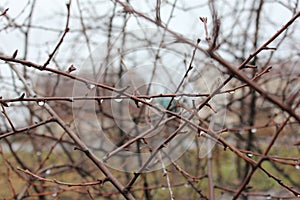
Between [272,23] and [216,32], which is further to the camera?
[272,23]

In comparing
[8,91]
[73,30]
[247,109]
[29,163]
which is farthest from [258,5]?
[29,163]

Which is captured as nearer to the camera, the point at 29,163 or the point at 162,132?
the point at 162,132

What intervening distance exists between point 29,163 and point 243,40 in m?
1.49

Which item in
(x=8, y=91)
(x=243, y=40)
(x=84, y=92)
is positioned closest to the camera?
(x=84, y=92)

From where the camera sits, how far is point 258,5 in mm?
2182

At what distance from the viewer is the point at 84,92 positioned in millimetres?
822

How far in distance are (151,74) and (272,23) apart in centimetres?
150

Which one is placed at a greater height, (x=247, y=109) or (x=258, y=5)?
(x=258, y=5)

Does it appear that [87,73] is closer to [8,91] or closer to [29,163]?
[8,91]

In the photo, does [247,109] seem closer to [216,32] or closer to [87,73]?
[87,73]

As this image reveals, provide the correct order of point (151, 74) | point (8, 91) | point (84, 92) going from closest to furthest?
1. point (84, 92)
2. point (151, 74)
3. point (8, 91)

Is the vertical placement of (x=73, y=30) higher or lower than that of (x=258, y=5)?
lower

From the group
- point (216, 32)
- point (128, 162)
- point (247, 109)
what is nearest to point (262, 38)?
point (247, 109)

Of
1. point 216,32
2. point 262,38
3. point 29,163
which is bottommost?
point 216,32
